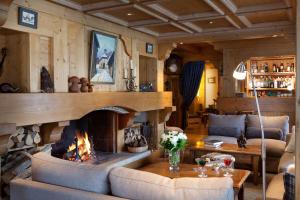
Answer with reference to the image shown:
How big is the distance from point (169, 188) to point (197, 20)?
12.0 ft

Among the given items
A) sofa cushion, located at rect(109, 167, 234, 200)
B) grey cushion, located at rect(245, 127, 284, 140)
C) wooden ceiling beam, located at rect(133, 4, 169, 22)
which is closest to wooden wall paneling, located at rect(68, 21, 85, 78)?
wooden ceiling beam, located at rect(133, 4, 169, 22)

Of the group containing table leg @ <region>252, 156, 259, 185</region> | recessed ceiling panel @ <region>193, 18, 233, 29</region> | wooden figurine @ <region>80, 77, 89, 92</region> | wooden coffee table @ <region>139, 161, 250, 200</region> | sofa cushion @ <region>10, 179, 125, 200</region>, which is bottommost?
table leg @ <region>252, 156, 259, 185</region>

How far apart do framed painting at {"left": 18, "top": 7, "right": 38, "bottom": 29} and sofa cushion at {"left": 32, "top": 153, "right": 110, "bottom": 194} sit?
173cm

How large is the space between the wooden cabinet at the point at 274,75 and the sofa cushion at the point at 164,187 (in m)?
6.72

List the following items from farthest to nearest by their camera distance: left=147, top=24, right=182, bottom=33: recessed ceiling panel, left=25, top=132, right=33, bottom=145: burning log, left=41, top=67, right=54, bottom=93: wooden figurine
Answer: left=147, top=24, right=182, bottom=33: recessed ceiling panel
left=41, top=67, right=54, bottom=93: wooden figurine
left=25, top=132, right=33, bottom=145: burning log

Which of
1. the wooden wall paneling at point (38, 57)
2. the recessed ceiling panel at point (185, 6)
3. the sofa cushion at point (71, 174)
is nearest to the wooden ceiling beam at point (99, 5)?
the recessed ceiling panel at point (185, 6)

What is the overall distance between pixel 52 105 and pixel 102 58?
5.02 feet

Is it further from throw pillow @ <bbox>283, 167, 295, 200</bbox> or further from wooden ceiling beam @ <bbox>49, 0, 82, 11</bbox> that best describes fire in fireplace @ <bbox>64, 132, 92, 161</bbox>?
throw pillow @ <bbox>283, 167, 295, 200</bbox>

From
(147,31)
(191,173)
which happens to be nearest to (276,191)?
(191,173)

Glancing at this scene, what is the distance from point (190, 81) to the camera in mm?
10250

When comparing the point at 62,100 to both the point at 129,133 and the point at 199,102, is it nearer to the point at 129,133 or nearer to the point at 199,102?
the point at 129,133

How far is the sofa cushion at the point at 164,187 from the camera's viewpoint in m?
1.81

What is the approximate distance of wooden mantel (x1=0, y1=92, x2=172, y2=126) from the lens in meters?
3.06

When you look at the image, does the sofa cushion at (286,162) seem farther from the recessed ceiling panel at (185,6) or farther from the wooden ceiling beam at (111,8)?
the wooden ceiling beam at (111,8)
